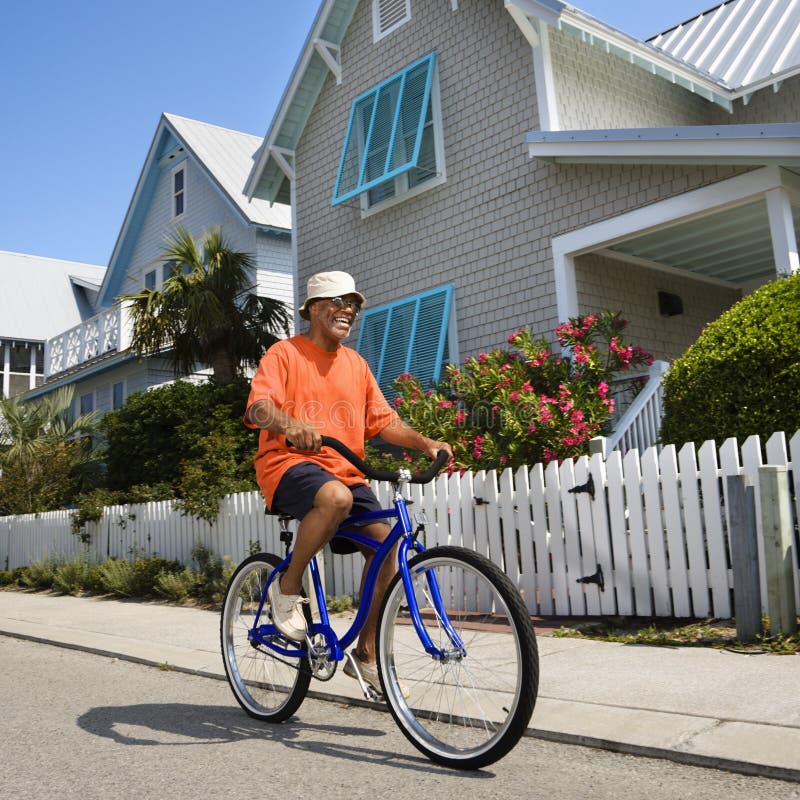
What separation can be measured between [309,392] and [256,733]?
5.35 ft

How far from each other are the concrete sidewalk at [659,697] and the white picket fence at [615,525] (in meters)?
0.82

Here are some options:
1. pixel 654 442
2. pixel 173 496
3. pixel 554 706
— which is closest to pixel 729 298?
pixel 654 442

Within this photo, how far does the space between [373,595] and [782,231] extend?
7.53 meters

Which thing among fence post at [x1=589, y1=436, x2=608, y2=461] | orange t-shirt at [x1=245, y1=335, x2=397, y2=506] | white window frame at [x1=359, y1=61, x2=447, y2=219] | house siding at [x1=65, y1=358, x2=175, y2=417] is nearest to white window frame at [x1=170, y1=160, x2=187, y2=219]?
house siding at [x1=65, y1=358, x2=175, y2=417]

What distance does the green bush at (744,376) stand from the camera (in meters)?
6.37

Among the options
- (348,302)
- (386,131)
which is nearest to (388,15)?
(386,131)

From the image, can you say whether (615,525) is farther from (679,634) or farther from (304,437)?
(304,437)

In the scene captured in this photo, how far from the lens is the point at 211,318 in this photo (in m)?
15.3

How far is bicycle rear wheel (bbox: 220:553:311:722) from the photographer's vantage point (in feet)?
13.8

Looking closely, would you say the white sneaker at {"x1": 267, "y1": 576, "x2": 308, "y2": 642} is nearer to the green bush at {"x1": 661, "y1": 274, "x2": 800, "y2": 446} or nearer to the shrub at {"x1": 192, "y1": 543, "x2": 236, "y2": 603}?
the green bush at {"x1": 661, "y1": 274, "x2": 800, "y2": 446}

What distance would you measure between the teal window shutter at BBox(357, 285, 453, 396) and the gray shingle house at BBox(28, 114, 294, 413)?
6439mm

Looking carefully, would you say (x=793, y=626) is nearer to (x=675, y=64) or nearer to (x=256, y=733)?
(x=256, y=733)

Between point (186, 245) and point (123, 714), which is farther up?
point (186, 245)

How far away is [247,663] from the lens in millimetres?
4539
